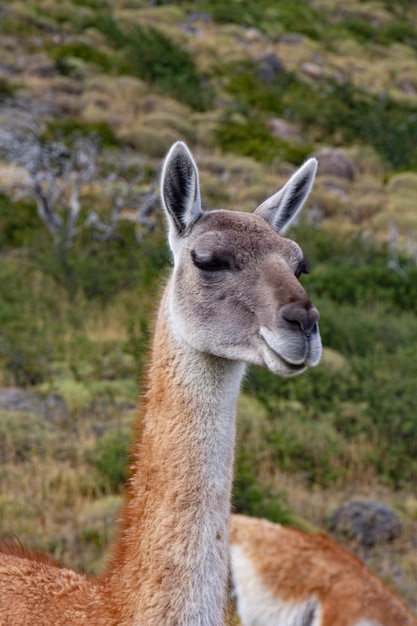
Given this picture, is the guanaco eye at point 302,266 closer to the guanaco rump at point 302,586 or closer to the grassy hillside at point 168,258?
the grassy hillside at point 168,258

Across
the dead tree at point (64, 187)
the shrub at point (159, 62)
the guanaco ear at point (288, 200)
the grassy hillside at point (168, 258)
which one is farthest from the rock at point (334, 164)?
the guanaco ear at point (288, 200)

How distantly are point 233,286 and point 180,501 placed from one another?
0.75m

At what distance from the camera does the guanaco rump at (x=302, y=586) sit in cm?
482

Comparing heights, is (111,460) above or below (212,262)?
below

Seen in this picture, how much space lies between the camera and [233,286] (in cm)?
302

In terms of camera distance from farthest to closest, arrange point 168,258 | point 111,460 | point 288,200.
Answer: point 168,258, point 111,460, point 288,200

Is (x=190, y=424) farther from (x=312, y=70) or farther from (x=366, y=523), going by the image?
(x=312, y=70)

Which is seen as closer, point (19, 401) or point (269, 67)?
point (19, 401)

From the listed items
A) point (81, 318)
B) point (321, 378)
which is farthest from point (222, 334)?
point (81, 318)

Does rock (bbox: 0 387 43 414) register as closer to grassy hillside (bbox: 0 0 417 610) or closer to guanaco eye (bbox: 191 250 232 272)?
grassy hillside (bbox: 0 0 417 610)

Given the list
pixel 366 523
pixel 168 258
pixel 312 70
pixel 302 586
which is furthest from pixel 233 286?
pixel 312 70

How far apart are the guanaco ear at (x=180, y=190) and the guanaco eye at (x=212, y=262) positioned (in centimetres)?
26

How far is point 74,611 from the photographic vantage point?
294 centimetres

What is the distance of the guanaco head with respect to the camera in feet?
9.09
